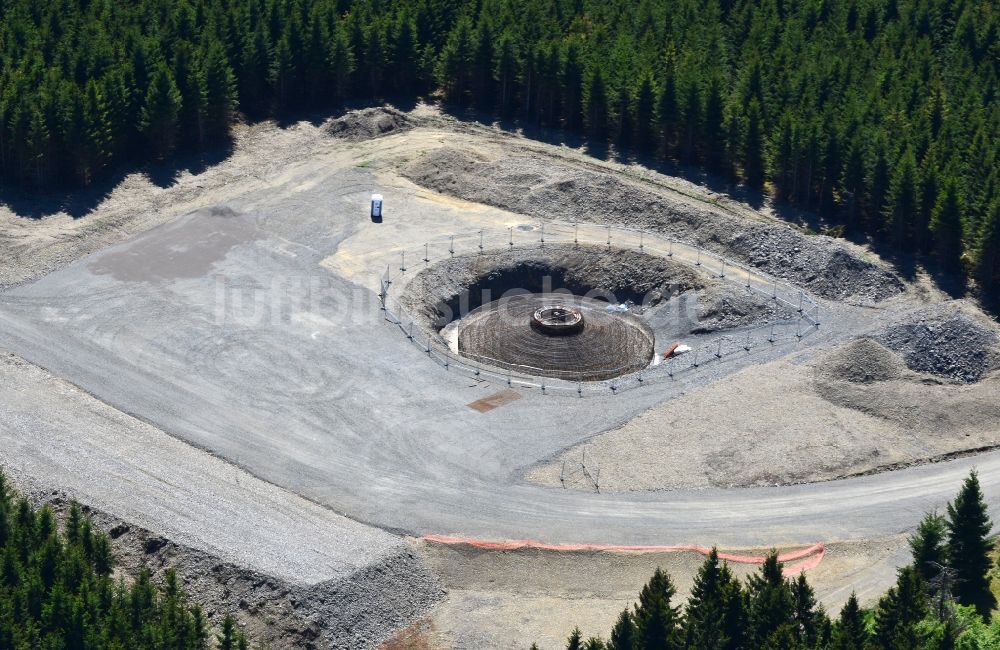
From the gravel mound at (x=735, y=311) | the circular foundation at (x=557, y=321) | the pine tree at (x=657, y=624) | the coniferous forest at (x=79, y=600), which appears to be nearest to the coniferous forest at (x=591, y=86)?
the gravel mound at (x=735, y=311)

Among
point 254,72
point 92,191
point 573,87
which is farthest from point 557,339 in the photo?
point 254,72

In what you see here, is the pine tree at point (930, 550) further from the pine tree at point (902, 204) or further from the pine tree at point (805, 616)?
the pine tree at point (902, 204)

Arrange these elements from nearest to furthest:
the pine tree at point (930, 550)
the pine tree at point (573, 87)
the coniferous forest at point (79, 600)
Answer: the coniferous forest at point (79, 600)
the pine tree at point (930, 550)
the pine tree at point (573, 87)

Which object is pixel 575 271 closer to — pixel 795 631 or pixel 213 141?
pixel 213 141

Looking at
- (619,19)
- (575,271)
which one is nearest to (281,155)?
(575,271)

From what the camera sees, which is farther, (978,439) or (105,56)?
(105,56)

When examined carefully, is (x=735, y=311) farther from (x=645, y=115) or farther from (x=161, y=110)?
(x=161, y=110)
